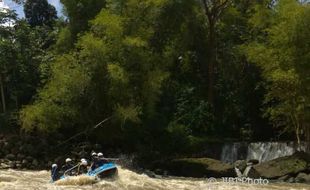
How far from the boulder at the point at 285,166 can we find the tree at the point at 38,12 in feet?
84.7

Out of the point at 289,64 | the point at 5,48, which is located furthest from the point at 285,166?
the point at 5,48

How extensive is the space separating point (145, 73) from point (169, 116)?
5371mm

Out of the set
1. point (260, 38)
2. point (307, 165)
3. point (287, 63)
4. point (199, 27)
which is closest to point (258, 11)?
point (260, 38)

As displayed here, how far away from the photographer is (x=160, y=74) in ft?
95.7

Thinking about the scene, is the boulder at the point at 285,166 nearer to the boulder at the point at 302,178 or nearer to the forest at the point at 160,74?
the boulder at the point at 302,178

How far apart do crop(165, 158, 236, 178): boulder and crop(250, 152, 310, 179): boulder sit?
1.32 m

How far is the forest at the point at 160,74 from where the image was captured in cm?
2789

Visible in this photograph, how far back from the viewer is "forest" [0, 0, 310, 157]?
27.9 m

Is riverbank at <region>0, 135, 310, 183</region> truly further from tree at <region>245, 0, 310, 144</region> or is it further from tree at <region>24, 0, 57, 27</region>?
tree at <region>24, 0, 57, 27</region>

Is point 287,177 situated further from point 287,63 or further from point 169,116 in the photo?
point 169,116

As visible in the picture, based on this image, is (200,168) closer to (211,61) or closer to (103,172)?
(103,172)

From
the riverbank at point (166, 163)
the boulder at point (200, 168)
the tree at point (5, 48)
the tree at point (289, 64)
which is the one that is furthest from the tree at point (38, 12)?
the boulder at point (200, 168)

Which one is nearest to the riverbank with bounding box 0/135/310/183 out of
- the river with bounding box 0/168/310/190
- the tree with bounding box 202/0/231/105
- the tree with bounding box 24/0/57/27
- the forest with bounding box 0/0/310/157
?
the forest with bounding box 0/0/310/157

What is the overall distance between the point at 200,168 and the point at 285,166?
12.0 ft
